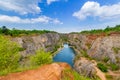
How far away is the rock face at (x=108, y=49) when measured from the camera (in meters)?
69.8

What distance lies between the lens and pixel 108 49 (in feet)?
246

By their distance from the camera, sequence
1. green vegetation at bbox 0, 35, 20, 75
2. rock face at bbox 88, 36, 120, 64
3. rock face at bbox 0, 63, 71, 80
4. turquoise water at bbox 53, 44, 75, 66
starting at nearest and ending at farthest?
1. rock face at bbox 0, 63, 71, 80
2. green vegetation at bbox 0, 35, 20, 75
3. rock face at bbox 88, 36, 120, 64
4. turquoise water at bbox 53, 44, 75, 66

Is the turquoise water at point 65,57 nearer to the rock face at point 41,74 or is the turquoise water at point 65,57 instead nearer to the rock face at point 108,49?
the rock face at point 108,49

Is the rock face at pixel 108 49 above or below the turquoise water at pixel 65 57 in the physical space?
above

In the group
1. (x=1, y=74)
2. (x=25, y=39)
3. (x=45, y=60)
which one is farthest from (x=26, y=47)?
(x=1, y=74)

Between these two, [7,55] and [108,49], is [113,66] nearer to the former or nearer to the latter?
[108,49]

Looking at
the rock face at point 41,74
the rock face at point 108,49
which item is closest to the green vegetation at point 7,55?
the rock face at point 41,74

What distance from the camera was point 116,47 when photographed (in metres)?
74.8

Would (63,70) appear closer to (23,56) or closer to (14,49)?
(14,49)

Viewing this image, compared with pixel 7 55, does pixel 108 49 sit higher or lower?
lower

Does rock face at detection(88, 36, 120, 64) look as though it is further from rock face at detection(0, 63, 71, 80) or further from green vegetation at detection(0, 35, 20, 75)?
rock face at detection(0, 63, 71, 80)

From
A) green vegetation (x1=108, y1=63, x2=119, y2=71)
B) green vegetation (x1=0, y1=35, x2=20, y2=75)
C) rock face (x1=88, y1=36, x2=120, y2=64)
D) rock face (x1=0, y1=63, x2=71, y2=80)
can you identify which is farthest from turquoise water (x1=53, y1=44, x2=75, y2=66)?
rock face (x1=0, y1=63, x2=71, y2=80)

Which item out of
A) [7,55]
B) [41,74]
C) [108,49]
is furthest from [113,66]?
[41,74]

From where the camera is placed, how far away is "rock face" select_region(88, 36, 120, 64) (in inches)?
2747
